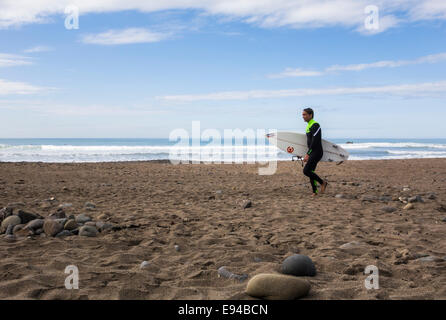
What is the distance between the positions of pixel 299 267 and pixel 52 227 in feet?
10.7

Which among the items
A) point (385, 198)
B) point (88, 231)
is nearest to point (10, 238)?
point (88, 231)

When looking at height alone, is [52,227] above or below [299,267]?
above

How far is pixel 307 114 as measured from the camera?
8.20m

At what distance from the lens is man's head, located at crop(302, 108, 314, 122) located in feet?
26.8

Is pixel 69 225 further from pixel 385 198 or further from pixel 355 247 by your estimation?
pixel 385 198

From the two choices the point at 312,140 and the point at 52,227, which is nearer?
the point at 52,227

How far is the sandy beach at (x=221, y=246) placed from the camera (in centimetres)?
304

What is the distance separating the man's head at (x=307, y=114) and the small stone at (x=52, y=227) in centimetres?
566

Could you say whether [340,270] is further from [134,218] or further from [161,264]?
[134,218]

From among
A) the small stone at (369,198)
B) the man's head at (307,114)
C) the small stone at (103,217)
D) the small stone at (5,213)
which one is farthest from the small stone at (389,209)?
the small stone at (5,213)

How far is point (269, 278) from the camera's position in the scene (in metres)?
2.93

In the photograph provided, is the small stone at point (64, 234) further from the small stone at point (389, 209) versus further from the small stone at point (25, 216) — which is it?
the small stone at point (389, 209)

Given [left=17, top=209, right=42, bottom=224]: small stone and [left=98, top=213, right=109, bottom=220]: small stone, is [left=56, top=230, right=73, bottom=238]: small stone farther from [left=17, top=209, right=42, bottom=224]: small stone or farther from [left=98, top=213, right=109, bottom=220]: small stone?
[left=98, top=213, right=109, bottom=220]: small stone

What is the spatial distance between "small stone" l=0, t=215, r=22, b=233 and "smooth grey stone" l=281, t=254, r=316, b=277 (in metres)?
3.78
